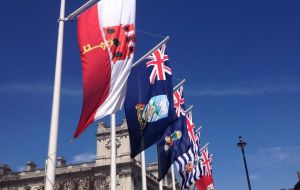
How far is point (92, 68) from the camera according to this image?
1118 centimetres

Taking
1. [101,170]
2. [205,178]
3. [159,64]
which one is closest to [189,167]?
[205,178]

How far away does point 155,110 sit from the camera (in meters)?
17.1

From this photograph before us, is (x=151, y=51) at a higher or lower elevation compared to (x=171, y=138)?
higher

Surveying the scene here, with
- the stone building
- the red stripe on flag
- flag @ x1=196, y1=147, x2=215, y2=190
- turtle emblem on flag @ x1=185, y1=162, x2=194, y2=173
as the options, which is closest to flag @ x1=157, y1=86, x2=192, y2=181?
turtle emblem on flag @ x1=185, y1=162, x2=194, y2=173

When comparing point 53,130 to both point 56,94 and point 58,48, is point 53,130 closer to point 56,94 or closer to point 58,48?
point 56,94

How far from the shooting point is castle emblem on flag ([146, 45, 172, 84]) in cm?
1859

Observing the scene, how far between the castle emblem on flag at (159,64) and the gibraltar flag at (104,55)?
5.89 m

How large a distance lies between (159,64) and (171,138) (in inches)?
171

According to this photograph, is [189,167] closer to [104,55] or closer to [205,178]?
[205,178]

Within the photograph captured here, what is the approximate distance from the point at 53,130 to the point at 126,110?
20.8ft

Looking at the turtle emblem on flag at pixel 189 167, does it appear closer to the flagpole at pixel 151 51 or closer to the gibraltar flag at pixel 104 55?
the flagpole at pixel 151 51

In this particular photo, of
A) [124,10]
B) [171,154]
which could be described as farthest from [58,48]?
[171,154]

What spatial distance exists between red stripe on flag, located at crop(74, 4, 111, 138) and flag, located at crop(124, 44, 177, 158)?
16.8 ft

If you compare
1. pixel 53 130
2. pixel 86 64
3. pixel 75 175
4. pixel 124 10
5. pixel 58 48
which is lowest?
pixel 53 130
